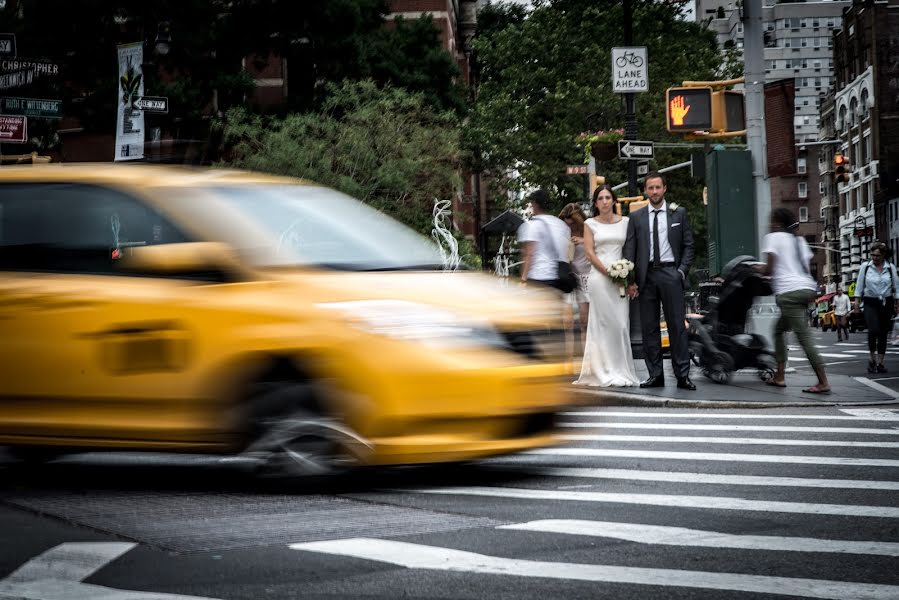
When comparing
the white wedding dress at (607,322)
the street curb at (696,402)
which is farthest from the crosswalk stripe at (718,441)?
the white wedding dress at (607,322)

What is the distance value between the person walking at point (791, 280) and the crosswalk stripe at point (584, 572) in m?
8.62

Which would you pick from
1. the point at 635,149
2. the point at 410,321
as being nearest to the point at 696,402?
the point at 410,321

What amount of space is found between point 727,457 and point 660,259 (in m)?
4.74

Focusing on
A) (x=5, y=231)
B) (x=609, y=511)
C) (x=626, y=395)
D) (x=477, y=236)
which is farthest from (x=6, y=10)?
(x=477, y=236)

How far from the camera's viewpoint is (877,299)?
19.0 m

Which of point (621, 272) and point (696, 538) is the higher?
point (621, 272)

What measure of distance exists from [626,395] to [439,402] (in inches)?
244

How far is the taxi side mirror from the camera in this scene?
7.44 m

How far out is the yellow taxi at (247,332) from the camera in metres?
Answer: 7.14

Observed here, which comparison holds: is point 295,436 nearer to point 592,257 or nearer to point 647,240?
point 647,240

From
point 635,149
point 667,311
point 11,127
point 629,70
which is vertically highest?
point 629,70

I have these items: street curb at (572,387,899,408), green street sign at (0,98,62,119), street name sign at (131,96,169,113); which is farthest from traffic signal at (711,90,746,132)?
green street sign at (0,98,62,119)

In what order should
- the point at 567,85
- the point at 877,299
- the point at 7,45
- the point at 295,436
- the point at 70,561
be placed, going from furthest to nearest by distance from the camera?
the point at 567,85 → the point at 7,45 → the point at 877,299 → the point at 295,436 → the point at 70,561

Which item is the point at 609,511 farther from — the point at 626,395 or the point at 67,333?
the point at 626,395
